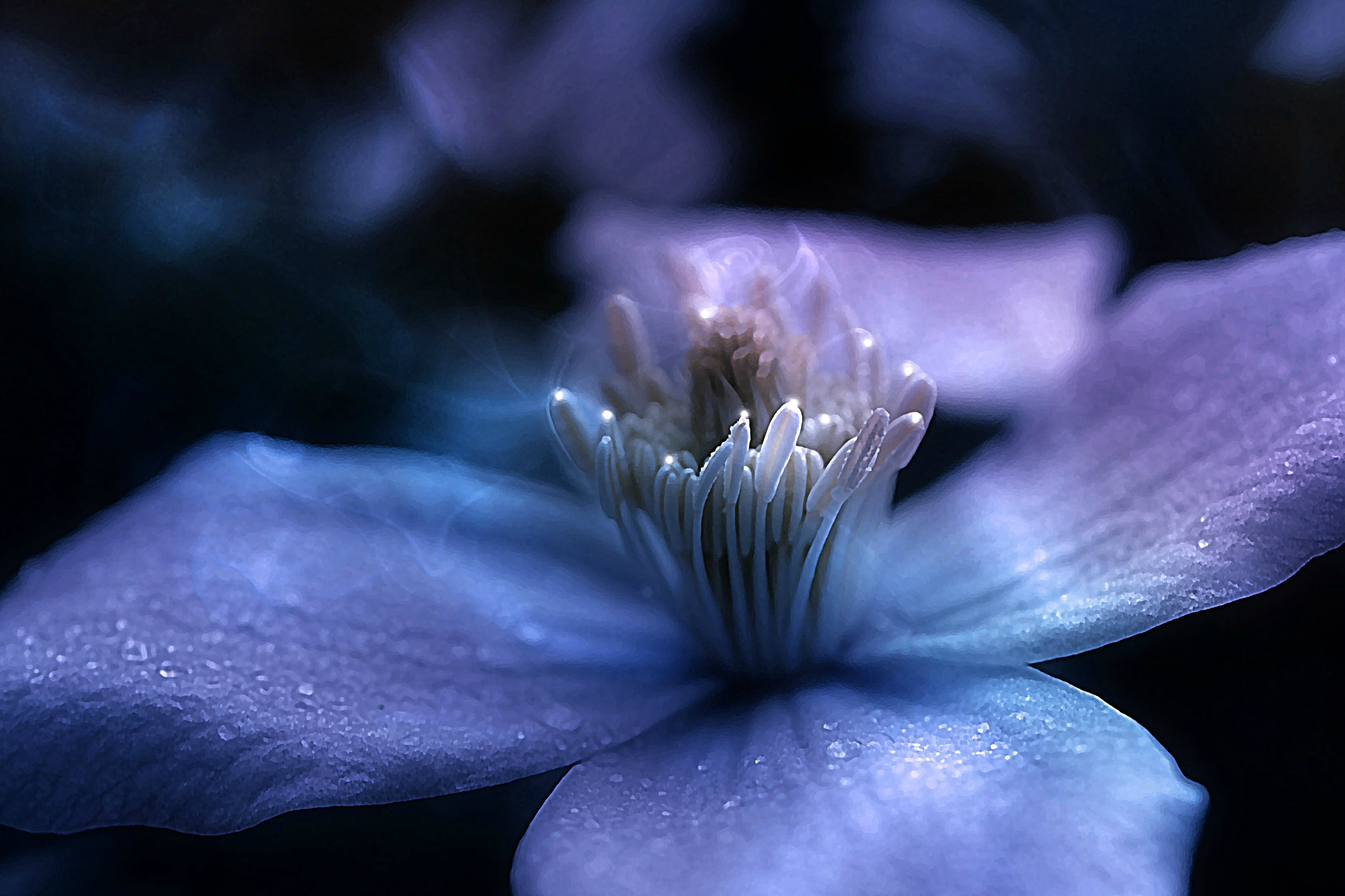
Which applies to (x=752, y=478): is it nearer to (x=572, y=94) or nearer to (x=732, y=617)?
(x=732, y=617)

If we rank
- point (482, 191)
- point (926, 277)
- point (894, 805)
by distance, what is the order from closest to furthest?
point (894, 805) → point (482, 191) → point (926, 277)

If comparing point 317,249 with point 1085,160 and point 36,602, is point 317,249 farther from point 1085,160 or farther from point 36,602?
point 1085,160

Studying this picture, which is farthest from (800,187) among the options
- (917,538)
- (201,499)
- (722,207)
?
(201,499)

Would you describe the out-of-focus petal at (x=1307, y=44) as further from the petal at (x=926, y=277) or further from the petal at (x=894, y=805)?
the petal at (x=894, y=805)

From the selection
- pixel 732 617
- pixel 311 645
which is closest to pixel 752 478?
pixel 732 617

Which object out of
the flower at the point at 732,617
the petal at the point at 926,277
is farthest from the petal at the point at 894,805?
the petal at the point at 926,277

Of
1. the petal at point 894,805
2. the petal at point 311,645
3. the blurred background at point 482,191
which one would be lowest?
the petal at point 894,805

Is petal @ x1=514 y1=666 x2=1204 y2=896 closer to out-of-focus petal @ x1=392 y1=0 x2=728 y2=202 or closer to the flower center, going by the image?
A: the flower center
